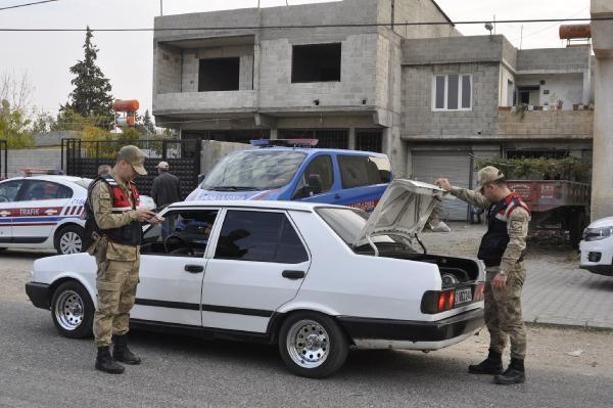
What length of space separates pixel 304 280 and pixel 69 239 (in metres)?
8.45

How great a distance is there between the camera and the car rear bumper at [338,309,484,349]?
5.46 metres

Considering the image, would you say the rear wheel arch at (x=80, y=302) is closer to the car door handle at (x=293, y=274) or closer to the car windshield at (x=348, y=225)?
the car door handle at (x=293, y=274)

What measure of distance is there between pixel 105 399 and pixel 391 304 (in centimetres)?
226

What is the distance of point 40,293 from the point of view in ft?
23.6

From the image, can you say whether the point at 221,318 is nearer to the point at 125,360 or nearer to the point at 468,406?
the point at 125,360

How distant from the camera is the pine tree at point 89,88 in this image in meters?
70.7

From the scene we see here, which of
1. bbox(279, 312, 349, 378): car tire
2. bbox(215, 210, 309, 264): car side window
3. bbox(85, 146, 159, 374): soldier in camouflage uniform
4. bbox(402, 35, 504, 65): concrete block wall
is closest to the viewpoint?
bbox(279, 312, 349, 378): car tire

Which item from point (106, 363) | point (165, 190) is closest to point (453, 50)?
point (165, 190)

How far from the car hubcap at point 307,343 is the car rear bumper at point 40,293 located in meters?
2.75

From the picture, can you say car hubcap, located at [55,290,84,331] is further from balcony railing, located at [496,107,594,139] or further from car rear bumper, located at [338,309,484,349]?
balcony railing, located at [496,107,594,139]

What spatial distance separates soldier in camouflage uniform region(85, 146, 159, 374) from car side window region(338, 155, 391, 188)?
19.9ft

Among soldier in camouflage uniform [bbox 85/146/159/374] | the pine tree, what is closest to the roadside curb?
soldier in camouflage uniform [bbox 85/146/159/374]

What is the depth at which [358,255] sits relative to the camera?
578cm

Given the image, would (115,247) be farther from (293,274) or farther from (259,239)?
(293,274)
